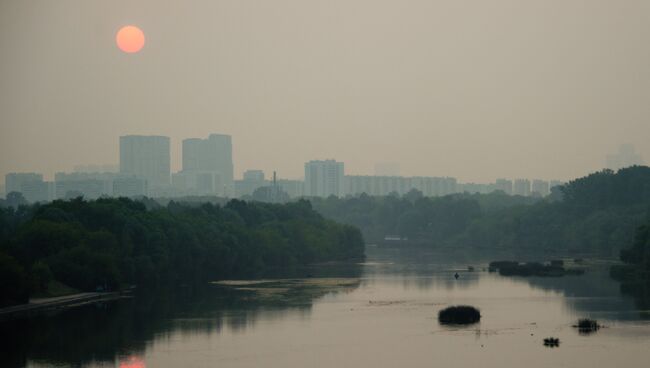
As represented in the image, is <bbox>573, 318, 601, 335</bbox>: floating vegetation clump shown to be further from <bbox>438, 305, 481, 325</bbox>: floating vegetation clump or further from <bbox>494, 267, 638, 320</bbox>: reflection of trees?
<bbox>438, 305, 481, 325</bbox>: floating vegetation clump

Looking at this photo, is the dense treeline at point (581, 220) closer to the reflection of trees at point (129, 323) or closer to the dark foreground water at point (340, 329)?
the dark foreground water at point (340, 329)

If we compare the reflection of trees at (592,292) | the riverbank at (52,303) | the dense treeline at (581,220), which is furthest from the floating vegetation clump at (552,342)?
the dense treeline at (581,220)

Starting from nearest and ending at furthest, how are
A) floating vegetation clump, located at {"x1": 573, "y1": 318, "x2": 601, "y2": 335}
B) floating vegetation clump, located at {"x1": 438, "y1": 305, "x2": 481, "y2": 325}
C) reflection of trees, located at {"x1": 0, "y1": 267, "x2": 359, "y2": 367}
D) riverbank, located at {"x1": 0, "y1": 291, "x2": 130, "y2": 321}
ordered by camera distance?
reflection of trees, located at {"x1": 0, "y1": 267, "x2": 359, "y2": 367} < floating vegetation clump, located at {"x1": 573, "y1": 318, "x2": 601, "y2": 335} < floating vegetation clump, located at {"x1": 438, "y1": 305, "x2": 481, "y2": 325} < riverbank, located at {"x1": 0, "y1": 291, "x2": 130, "y2": 321}

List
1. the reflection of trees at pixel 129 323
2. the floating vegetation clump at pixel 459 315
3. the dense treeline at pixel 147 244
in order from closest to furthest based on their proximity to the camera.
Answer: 1. the reflection of trees at pixel 129 323
2. the floating vegetation clump at pixel 459 315
3. the dense treeline at pixel 147 244

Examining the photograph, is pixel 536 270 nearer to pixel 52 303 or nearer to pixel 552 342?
pixel 52 303

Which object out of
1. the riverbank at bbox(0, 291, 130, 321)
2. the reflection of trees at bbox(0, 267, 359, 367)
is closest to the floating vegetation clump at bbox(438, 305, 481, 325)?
the reflection of trees at bbox(0, 267, 359, 367)

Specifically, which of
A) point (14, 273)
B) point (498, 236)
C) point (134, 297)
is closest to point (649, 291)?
point (134, 297)
